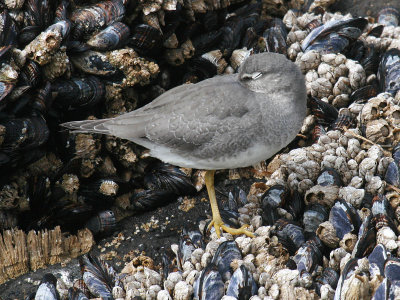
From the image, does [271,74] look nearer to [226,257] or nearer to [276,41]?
[226,257]

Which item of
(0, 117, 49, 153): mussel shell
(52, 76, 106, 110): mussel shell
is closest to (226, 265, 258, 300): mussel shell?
(0, 117, 49, 153): mussel shell

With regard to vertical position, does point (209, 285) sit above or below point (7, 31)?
below

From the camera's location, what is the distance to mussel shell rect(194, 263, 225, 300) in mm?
3445

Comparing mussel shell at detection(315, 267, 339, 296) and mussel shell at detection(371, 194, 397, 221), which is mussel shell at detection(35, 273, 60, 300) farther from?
mussel shell at detection(371, 194, 397, 221)

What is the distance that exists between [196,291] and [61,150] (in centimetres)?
192

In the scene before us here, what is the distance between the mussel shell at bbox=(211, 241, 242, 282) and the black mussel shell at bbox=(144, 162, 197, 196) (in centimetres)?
118

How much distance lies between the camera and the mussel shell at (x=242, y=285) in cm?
341

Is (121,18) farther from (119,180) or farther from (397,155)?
(397,155)

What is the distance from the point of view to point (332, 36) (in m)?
5.58

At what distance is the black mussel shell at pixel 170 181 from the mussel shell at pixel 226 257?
1.18m

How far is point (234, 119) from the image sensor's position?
3.93 metres

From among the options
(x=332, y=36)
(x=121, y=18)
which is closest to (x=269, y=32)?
(x=332, y=36)

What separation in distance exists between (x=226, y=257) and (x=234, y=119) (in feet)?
3.27

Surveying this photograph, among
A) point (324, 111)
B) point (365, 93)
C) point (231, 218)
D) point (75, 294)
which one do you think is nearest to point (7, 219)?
point (75, 294)
